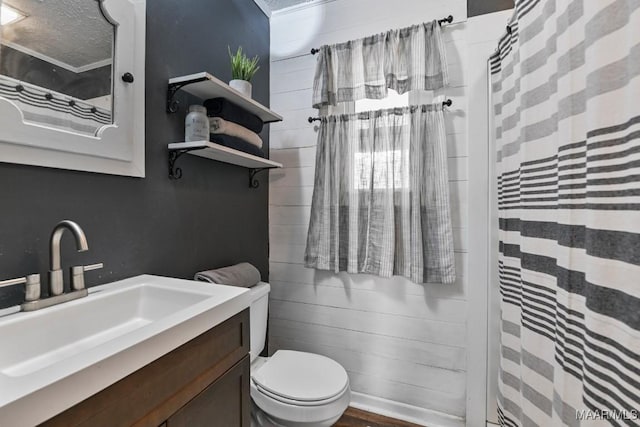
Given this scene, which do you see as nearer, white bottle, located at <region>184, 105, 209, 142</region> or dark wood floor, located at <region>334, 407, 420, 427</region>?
white bottle, located at <region>184, 105, 209, 142</region>

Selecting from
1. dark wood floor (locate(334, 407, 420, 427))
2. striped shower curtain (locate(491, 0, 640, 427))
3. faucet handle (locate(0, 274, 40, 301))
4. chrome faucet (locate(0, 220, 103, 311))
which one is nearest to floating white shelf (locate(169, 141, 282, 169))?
chrome faucet (locate(0, 220, 103, 311))

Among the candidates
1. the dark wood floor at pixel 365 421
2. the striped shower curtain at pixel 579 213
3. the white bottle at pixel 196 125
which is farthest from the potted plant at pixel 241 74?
the dark wood floor at pixel 365 421

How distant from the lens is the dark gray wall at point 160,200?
2.69 feet

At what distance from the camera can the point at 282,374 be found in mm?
1384

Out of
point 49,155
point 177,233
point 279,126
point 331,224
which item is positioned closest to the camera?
point 49,155

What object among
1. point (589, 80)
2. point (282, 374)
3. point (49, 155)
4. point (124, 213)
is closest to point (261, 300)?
point (282, 374)

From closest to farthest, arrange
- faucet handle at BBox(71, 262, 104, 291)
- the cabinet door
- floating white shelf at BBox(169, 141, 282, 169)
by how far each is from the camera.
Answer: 1. the cabinet door
2. faucet handle at BBox(71, 262, 104, 291)
3. floating white shelf at BBox(169, 141, 282, 169)

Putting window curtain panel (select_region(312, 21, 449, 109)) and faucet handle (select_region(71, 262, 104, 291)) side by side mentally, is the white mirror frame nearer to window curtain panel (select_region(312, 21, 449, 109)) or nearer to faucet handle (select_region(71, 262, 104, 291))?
faucet handle (select_region(71, 262, 104, 291))

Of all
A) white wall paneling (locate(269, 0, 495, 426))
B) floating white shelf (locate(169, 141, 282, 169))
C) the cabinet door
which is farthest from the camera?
white wall paneling (locate(269, 0, 495, 426))

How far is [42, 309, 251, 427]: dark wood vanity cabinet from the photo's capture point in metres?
0.54

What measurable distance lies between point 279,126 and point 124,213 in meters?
1.19

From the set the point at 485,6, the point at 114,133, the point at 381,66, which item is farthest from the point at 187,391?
the point at 485,6

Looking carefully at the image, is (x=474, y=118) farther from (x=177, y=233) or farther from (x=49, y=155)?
(x=49, y=155)

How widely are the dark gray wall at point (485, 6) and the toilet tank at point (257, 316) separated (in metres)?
1.83
